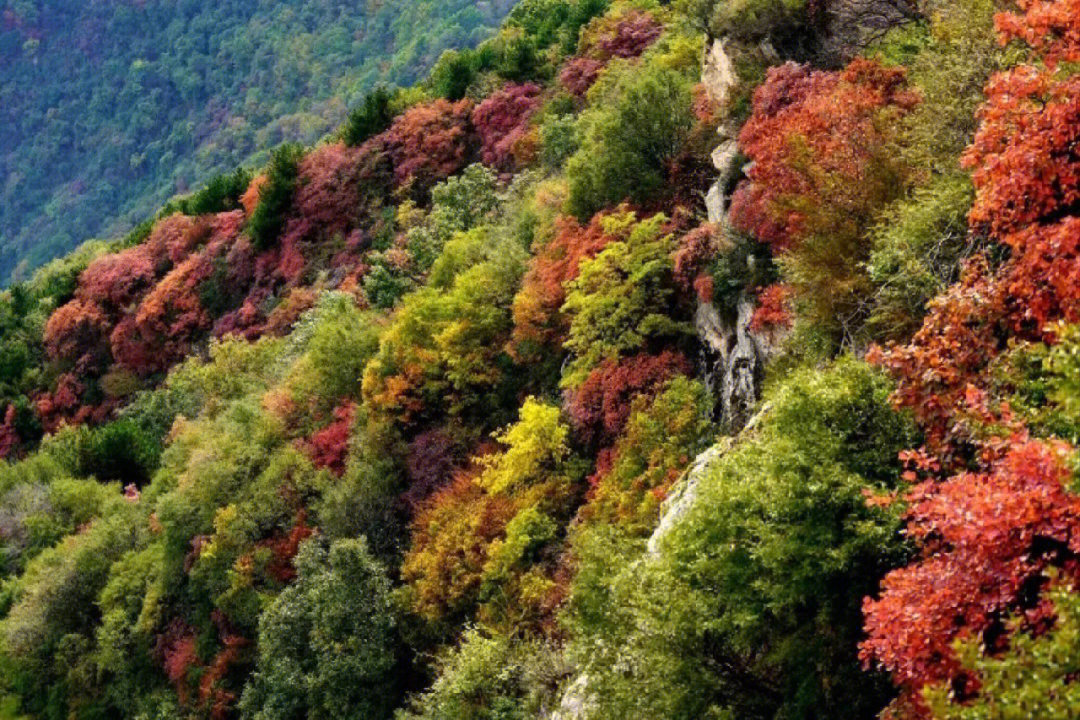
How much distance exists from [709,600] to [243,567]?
78.5 feet

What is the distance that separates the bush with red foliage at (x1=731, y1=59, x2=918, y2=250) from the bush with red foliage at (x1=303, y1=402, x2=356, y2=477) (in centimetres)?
1722

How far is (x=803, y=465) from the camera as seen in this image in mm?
12852

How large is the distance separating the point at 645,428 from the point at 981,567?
14.4 meters

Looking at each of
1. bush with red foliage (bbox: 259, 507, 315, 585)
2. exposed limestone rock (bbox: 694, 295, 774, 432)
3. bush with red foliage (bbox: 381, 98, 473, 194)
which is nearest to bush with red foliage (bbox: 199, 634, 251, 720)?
bush with red foliage (bbox: 259, 507, 315, 585)

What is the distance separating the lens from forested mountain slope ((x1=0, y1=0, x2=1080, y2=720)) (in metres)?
11.9

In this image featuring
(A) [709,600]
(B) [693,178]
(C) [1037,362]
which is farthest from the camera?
(B) [693,178]

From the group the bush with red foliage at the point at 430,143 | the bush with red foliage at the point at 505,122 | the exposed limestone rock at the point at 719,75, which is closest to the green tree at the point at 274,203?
the bush with red foliage at the point at 430,143

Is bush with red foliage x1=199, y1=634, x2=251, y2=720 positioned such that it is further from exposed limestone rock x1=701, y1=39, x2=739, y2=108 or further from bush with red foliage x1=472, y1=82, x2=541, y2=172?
bush with red foliage x1=472, y1=82, x2=541, y2=172

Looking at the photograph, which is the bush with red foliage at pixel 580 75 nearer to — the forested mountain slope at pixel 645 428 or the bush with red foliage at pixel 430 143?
the forested mountain slope at pixel 645 428

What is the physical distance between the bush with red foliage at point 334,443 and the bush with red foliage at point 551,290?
791 centimetres

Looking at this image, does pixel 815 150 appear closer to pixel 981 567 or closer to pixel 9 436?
pixel 981 567

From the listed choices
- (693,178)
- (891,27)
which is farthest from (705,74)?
(891,27)

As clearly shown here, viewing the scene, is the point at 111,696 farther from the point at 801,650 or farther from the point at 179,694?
the point at 801,650

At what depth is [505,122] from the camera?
58250 millimetres
